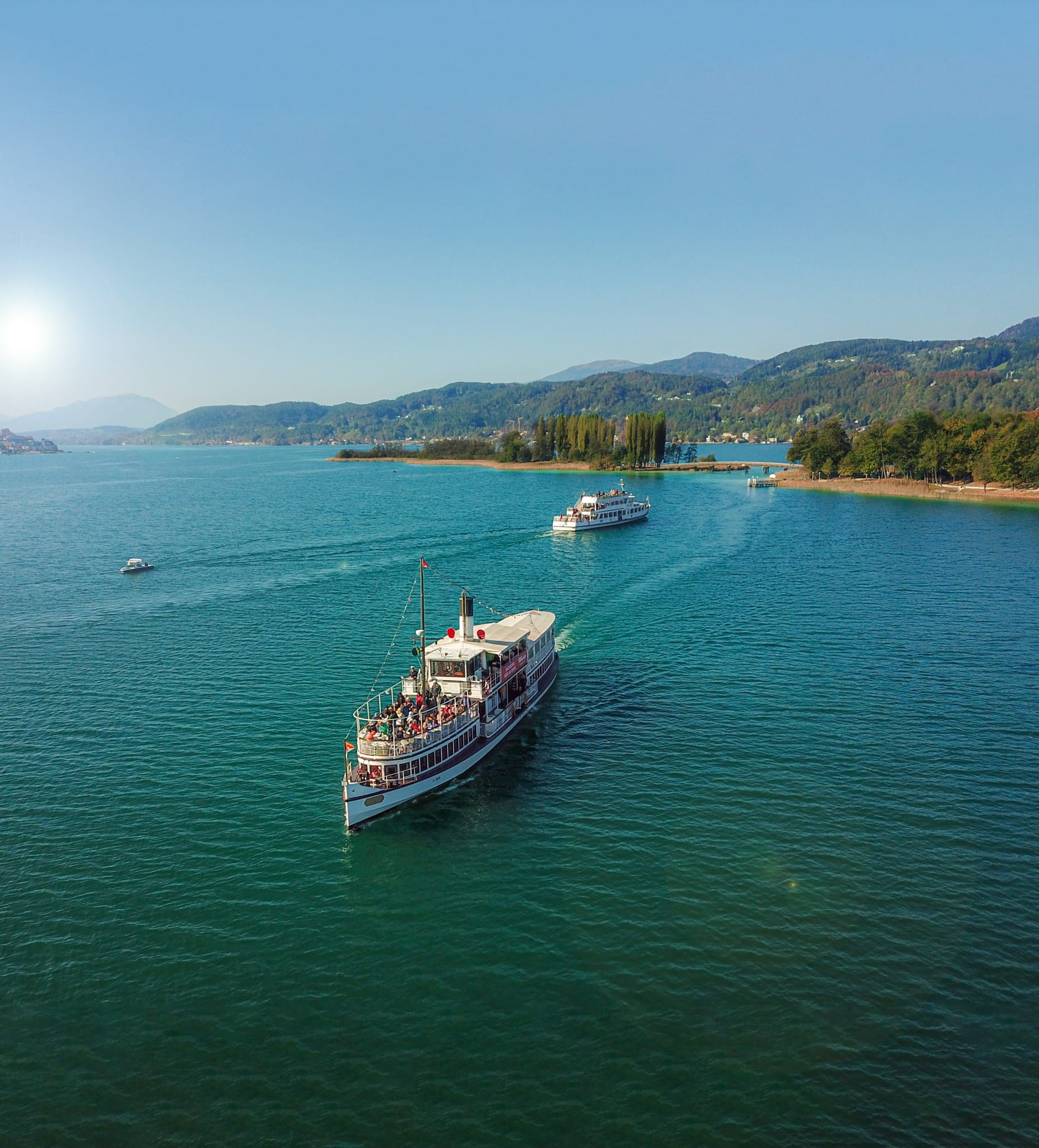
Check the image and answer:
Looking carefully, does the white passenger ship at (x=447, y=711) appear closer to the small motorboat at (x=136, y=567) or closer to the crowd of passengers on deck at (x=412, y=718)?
the crowd of passengers on deck at (x=412, y=718)

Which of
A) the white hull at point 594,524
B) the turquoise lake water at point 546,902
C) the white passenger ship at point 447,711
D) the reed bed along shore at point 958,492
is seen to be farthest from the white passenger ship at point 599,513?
the white passenger ship at point 447,711

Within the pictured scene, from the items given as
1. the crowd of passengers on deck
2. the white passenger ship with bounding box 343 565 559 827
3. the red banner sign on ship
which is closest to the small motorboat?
the white passenger ship with bounding box 343 565 559 827

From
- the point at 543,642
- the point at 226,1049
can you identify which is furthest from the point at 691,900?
the point at 543,642

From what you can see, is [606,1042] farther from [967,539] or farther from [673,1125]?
[967,539]

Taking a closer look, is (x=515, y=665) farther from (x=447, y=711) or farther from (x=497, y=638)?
(x=447, y=711)

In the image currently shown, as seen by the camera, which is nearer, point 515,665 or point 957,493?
point 515,665

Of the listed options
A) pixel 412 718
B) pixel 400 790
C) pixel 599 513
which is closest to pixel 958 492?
pixel 599 513
